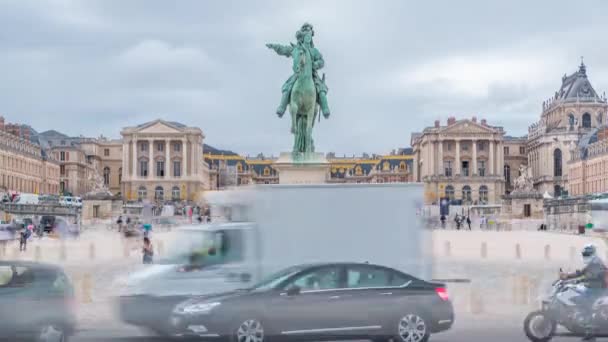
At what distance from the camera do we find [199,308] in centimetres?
Answer: 1364

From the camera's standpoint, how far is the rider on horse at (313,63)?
23797mm

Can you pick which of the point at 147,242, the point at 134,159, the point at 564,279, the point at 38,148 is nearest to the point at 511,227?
the point at 147,242

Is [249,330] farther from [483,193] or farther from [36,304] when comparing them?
[483,193]

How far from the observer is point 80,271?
29.5 metres

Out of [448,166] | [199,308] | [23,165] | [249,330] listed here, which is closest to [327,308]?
[249,330]

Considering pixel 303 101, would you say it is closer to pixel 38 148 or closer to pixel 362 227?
pixel 362 227

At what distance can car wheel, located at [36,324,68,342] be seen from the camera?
12852 mm

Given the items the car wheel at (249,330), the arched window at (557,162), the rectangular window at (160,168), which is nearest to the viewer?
the car wheel at (249,330)

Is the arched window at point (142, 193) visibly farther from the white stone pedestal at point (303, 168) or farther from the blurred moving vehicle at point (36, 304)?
the blurred moving vehicle at point (36, 304)

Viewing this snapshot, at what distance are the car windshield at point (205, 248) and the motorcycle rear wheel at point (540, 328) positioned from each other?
15.8ft

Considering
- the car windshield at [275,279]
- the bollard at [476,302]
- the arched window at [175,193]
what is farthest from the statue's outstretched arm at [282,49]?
the arched window at [175,193]

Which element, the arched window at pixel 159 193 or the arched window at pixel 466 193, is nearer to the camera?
the arched window at pixel 466 193

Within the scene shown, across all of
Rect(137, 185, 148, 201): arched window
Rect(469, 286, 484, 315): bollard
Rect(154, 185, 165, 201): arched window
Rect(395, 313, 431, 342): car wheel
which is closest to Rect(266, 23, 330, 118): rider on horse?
Rect(469, 286, 484, 315): bollard

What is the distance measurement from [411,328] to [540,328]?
2278 mm
